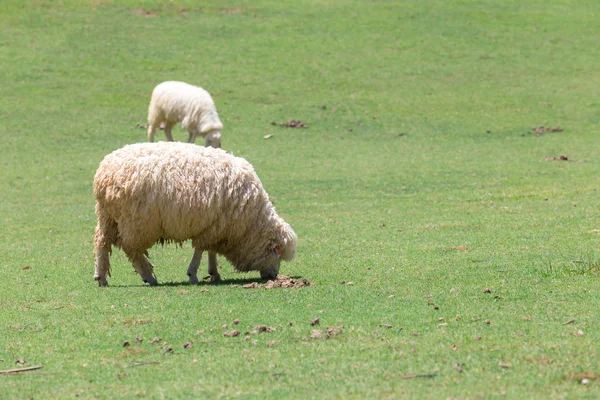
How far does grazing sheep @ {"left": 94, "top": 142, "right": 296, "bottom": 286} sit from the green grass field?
0.53m

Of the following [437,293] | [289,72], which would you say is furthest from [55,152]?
[437,293]

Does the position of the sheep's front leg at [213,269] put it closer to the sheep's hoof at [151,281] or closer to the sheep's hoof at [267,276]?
the sheep's hoof at [267,276]

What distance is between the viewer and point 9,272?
38.2 feet

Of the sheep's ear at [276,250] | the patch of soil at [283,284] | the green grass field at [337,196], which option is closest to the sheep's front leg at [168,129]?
the green grass field at [337,196]

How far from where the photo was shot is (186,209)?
1007 cm

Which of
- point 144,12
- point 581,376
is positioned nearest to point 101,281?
point 581,376

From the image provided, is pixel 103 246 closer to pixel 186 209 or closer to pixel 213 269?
pixel 186 209

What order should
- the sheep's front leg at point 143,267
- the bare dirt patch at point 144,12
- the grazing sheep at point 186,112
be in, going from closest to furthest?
the sheep's front leg at point 143,267
the grazing sheep at point 186,112
the bare dirt patch at point 144,12

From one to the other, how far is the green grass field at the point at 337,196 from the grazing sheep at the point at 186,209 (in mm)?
534

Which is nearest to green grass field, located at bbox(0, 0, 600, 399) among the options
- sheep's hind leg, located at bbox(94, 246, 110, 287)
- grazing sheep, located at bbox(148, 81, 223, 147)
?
sheep's hind leg, located at bbox(94, 246, 110, 287)

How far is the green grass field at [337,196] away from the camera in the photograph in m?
6.61

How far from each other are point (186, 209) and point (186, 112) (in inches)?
503

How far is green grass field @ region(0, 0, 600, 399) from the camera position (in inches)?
260

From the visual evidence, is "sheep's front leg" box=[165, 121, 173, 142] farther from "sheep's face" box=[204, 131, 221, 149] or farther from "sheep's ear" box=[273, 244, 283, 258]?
"sheep's ear" box=[273, 244, 283, 258]
